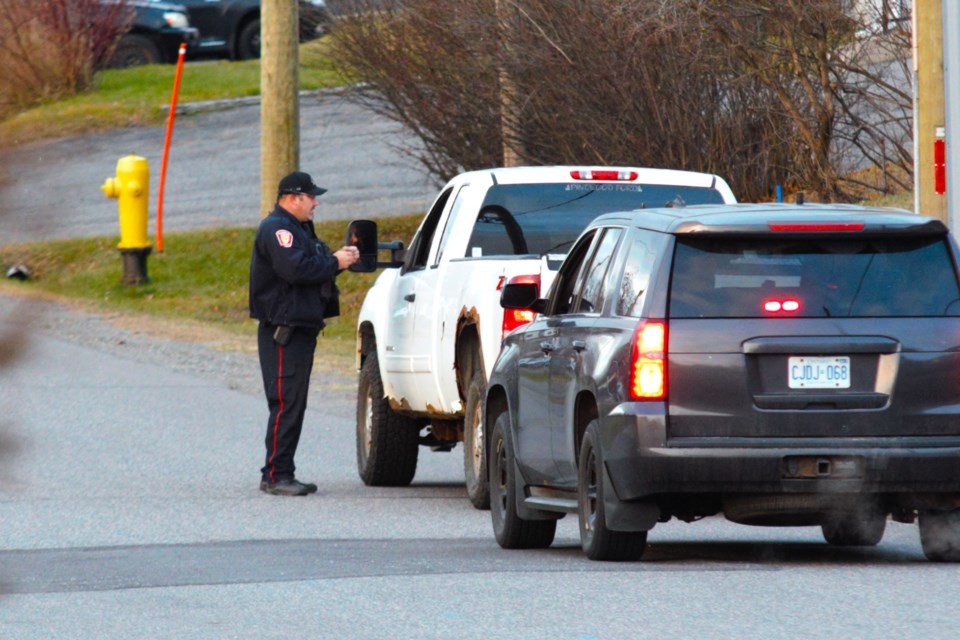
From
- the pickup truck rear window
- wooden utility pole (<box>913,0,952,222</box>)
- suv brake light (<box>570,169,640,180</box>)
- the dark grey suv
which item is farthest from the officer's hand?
wooden utility pole (<box>913,0,952,222</box>)

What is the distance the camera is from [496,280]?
10.8 metres

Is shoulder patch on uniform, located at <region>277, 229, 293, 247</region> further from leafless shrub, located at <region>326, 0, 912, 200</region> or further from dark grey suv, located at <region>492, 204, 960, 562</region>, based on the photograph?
leafless shrub, located at <region>326, 0, 912, 200</region>

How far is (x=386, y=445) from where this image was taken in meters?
12.8

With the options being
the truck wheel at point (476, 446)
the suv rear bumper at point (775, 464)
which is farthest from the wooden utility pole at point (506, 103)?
the suv rear bumper at point (775, 464)

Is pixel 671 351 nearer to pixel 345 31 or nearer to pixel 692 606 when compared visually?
pixel 692 606

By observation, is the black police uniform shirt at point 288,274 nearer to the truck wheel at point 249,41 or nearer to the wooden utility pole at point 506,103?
the wooden utility pole at point 506,103

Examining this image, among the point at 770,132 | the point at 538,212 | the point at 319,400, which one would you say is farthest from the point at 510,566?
the point at 770,132

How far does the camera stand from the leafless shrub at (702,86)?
57.9 feet

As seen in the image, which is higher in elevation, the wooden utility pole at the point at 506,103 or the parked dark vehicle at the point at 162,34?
the parked dark vehicle at the point at 162,34

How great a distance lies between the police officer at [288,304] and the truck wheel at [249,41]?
3347cm

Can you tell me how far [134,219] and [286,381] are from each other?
44.5 feet

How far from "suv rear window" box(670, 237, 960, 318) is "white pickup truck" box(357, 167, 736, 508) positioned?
7.77 feet

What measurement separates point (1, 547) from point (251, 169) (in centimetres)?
2607

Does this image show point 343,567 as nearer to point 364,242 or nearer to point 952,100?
point 364,242
